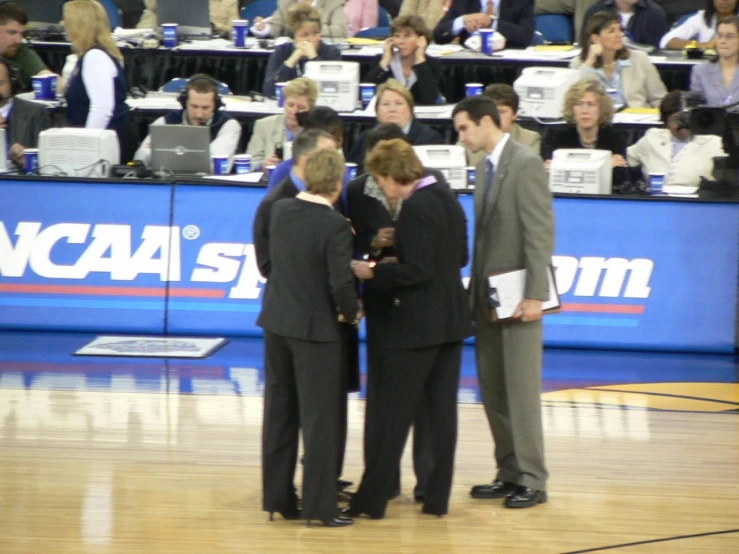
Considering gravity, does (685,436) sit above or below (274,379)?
below

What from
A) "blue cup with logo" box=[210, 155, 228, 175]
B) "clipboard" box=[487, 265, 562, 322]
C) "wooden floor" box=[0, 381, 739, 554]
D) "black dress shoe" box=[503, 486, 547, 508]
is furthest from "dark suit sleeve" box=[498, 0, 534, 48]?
"black dress shoe" box=[503, 486, 547, 508]

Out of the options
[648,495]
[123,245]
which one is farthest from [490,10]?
[648,495]

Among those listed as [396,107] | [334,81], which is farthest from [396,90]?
[334,81]

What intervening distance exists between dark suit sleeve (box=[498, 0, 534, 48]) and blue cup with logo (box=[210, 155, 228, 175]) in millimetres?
3773

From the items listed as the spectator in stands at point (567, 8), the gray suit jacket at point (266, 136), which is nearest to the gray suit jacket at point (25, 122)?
the gray suit jacket at point (266, 136)

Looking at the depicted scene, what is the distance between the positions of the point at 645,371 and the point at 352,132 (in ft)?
10.1

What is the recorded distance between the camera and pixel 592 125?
341 inches

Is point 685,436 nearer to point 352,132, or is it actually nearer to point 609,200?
point 609,200

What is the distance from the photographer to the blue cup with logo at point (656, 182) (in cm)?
820

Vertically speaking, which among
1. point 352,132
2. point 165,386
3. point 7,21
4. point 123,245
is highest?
point 7,21

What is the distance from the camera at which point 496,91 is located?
283 inches

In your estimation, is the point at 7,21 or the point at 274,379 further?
the point at 7,21

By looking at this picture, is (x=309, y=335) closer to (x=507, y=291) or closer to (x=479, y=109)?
(x=507, y=291)

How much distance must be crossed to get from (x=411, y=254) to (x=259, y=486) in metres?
1.35
